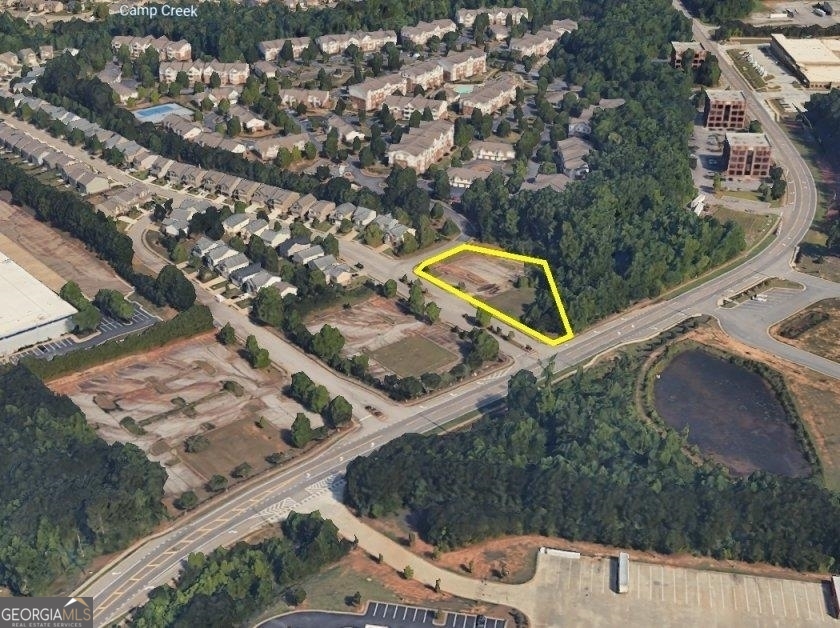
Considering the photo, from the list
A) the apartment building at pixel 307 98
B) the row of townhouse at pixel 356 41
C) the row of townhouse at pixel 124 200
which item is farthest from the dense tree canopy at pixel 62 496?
the row of townhouse at pixel 356 41

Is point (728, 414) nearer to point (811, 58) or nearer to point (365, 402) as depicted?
point (365, 402)

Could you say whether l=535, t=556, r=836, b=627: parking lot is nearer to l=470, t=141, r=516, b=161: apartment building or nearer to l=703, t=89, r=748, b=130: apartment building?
l=470, t=141, r=516, b=161: apartment building

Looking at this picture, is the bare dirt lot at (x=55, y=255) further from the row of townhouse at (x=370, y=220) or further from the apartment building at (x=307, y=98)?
the apartment building at (x=307, y=98)

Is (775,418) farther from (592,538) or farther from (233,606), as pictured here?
(233,606)

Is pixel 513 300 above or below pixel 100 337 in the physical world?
below

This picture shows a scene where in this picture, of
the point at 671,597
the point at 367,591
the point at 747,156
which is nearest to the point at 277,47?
the point at 747,156

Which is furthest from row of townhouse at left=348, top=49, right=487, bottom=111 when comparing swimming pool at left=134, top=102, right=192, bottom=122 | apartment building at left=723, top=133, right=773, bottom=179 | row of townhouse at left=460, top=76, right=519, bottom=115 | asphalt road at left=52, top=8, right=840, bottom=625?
asphalt road at left=52, top=8, right=840, bottom=625
